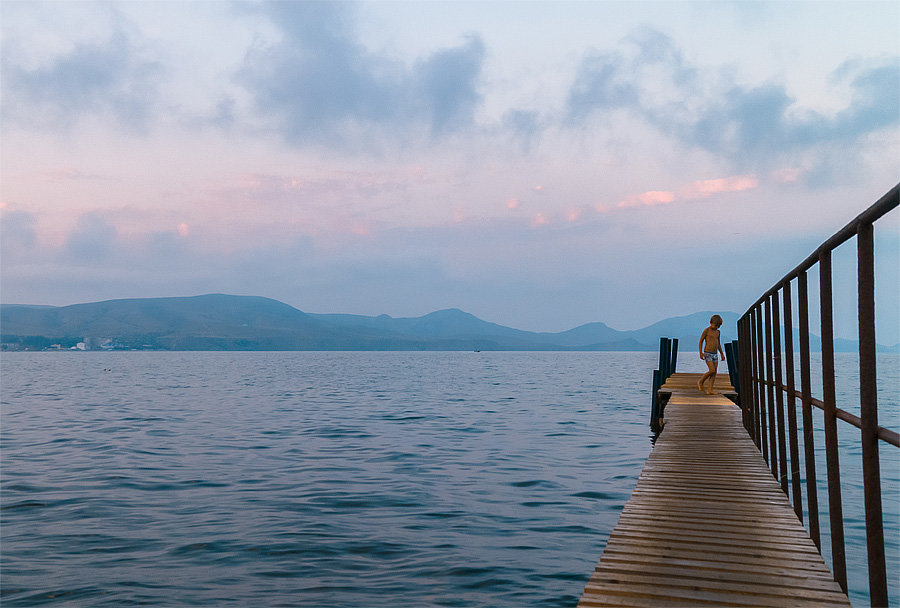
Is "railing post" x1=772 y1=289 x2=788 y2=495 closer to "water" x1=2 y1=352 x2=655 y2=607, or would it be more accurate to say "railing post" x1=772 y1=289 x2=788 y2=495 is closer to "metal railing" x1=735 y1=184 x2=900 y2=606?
"metal railing" x1=735 y1=184 x2=900 y2=606

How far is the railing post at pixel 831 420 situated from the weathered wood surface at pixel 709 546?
7.6 inches

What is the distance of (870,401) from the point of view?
3883 millimetres

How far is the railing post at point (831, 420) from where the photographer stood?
16.0 ft

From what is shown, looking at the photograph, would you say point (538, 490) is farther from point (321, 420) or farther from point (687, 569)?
point (321, 420)

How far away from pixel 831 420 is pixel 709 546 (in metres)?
1.33

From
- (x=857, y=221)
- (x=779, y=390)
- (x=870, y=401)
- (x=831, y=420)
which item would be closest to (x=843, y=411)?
(x=831, y=420)

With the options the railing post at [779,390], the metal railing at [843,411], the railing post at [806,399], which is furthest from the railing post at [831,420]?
the railing post at [779,390]

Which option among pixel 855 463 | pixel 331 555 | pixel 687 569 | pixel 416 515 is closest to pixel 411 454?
pixel 416 515

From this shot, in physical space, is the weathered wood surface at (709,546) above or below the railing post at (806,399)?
below

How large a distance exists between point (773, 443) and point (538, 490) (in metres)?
5.39

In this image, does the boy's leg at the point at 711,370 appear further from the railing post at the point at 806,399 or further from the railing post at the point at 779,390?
the railing post at the point at 806,399

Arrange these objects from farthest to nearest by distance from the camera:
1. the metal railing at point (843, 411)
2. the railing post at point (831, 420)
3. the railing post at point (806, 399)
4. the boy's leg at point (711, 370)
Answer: the boy's leg at point (711, 370), the railing post at point (806, 399), the railing post at point (831, 420), the metal railing at point (843, 411)

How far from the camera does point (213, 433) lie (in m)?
22.9

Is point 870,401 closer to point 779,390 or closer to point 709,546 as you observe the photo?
point 709,546
